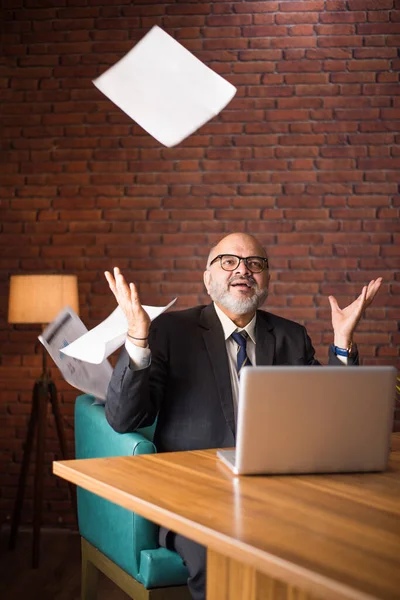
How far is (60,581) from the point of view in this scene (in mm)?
Answer: 3428

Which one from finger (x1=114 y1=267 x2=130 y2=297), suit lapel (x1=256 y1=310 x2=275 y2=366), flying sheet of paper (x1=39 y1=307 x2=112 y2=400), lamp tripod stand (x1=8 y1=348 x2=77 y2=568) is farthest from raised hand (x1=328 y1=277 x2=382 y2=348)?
lamp tripod stand (x1=8 y1=348 x2=77 y2=568)

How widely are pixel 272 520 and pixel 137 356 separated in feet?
3.02

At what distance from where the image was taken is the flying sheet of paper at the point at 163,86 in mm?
1911

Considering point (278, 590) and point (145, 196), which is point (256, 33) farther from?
point (278, 590)

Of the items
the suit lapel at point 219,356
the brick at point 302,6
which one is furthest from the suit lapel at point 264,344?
the brick at point 302,6

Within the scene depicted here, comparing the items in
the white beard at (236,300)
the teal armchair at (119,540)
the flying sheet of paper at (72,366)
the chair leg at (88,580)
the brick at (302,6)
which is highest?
the brick at (302,6)

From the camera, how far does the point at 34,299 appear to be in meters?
3.79

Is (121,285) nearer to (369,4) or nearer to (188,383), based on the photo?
(188,383)

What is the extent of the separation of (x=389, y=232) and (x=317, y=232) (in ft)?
1.35

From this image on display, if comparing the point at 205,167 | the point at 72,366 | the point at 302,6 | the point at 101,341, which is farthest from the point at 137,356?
the point at 302,6

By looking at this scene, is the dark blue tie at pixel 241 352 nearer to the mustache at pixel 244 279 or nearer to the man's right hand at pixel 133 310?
the mustache at pixel 244 279

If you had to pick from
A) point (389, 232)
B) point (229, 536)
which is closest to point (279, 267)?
point (389, 232)

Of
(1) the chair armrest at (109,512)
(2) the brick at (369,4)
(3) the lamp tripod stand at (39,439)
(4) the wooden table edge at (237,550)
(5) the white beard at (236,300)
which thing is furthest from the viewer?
(2) the brick at (369,4)

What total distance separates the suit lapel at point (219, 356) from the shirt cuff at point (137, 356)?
0.37m
